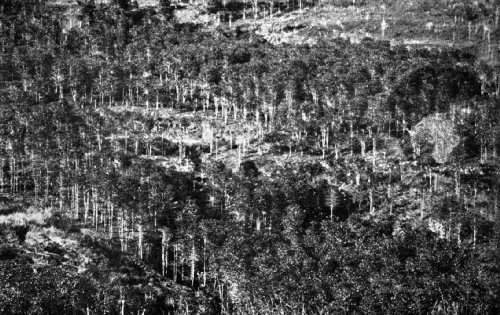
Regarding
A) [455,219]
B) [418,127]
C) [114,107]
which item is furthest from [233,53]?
[455,219]

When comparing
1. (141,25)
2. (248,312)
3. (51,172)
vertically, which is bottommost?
(248,312)

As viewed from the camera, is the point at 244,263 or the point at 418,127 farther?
the point at 418,127

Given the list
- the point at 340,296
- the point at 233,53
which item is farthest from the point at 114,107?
the point at 340,296

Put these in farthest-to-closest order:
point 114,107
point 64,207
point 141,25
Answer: point 141,25 → point 114,107 → point 64,207

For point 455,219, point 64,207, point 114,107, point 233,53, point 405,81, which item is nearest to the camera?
point 455,219

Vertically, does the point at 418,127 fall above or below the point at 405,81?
below

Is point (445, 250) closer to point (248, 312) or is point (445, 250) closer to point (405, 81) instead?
point (248, 312)
